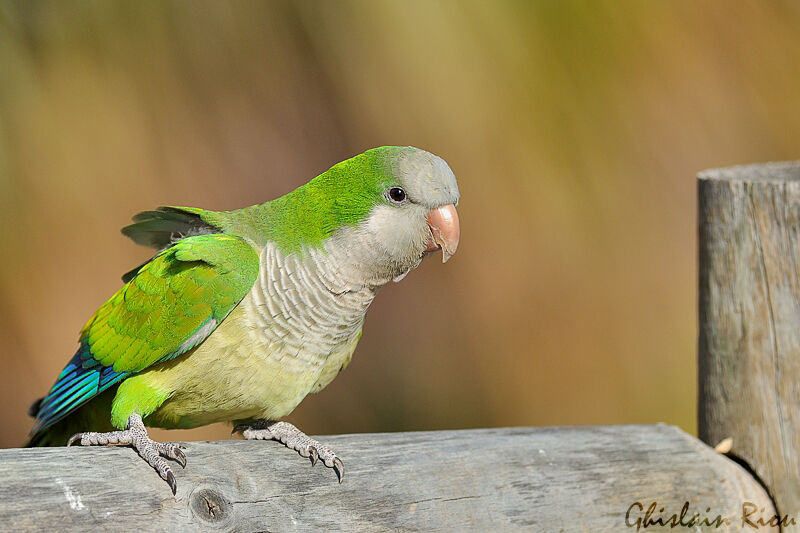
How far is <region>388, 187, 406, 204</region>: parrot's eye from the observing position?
2070 mm

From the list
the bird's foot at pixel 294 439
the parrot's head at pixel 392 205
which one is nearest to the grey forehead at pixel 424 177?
the parrot's head at pixel 392 205

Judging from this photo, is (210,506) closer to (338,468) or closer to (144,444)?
(144,444)

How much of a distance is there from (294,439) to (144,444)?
0.41 m

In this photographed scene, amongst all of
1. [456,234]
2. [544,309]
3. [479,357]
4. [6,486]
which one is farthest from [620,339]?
[6,486]

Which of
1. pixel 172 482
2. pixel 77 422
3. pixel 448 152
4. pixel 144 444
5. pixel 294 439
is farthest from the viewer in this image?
pixel 448 152

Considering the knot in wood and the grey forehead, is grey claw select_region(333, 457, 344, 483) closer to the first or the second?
the knot in wood

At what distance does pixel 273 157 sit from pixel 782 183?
194 cm

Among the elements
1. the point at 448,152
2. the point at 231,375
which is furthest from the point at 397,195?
the point at 448,152

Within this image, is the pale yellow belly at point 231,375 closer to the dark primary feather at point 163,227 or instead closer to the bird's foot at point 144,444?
the bird's foot at point 144,444

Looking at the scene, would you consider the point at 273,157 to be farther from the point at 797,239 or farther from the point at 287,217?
the point at 797,239

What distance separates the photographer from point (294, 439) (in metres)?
2.04

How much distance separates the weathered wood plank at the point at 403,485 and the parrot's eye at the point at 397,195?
1.89 ft

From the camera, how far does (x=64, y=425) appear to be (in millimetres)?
2350

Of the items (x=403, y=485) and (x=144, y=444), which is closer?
(x=144, y=444)
